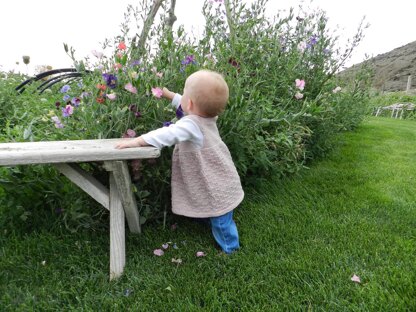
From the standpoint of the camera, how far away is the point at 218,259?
191 centimetres

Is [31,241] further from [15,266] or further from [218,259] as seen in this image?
[218,259]

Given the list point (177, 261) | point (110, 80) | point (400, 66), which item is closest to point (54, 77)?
point (110, 80)

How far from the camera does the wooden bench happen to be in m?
1.42


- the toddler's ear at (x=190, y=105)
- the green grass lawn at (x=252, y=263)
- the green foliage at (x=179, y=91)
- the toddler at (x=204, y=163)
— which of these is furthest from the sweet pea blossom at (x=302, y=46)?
the toddler's ear at (x=190, y=105)

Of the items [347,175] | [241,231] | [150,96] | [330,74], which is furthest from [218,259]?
[330,74]

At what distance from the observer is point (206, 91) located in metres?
1.76

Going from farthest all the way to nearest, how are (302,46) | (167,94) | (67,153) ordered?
(302,46), (167,94), (67,153)

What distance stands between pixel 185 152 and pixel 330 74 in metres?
2.48

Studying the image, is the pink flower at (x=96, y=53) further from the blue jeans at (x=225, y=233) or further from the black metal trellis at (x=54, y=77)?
the black metal trellis at (x=54, y=77)

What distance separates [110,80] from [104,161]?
20.3 inches

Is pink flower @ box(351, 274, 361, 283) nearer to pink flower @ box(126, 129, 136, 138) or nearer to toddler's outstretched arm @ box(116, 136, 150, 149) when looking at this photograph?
toddler's outstretched arm @ box(116, 136, 150, 149)

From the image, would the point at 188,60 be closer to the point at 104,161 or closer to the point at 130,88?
the point at 130,88

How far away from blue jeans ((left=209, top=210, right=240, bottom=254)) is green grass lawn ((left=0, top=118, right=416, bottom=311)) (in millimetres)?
66

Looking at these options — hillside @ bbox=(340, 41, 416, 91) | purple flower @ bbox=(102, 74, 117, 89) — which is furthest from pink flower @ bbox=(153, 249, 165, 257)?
hillside @ bbox=(340, 41, 416, 91)
